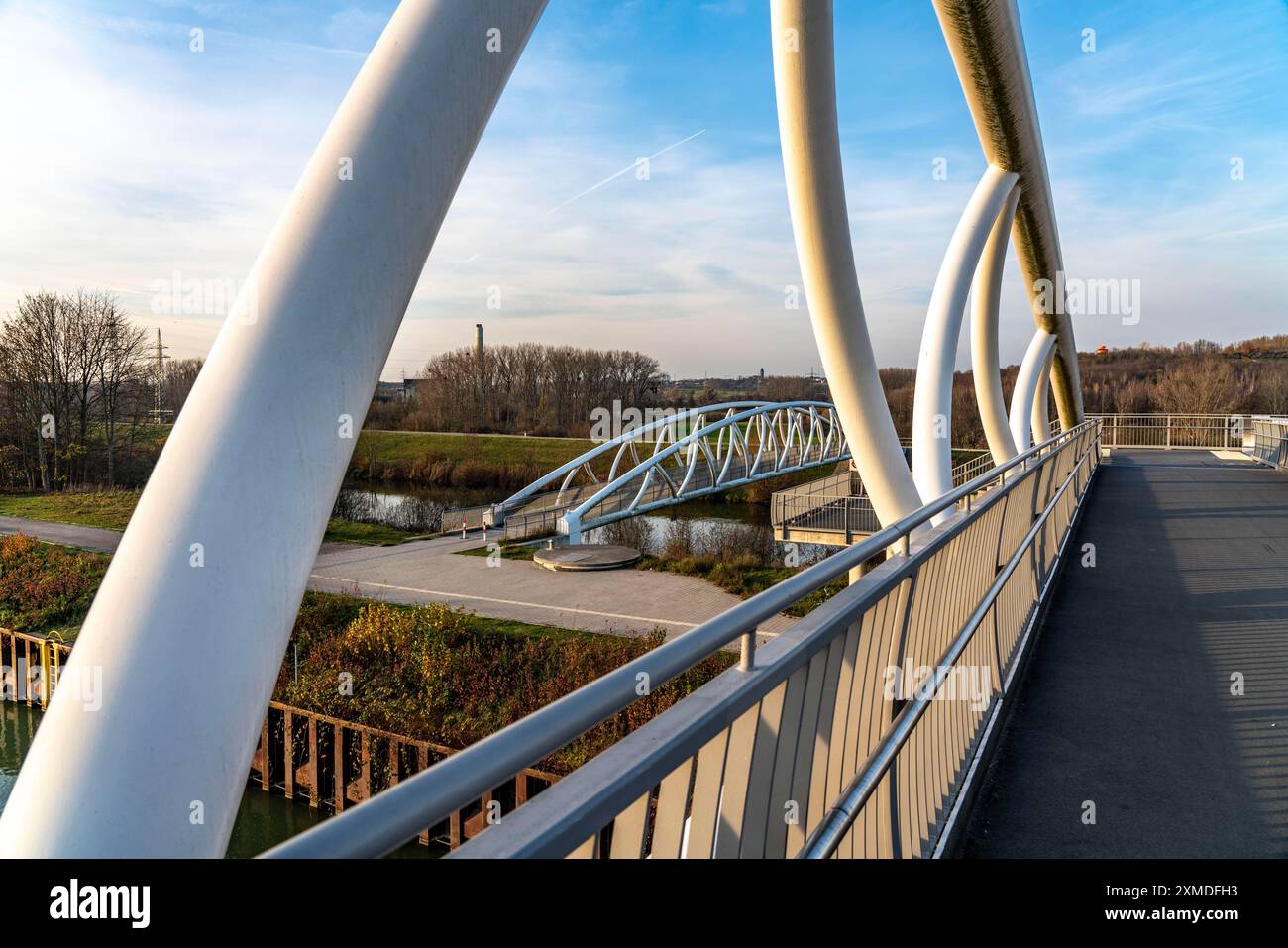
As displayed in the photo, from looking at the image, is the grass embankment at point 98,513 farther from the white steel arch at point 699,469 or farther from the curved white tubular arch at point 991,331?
the curved white tubular arch at point 991,331

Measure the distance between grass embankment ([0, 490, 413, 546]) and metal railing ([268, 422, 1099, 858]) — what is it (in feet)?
88.1

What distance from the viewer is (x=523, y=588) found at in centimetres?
2069

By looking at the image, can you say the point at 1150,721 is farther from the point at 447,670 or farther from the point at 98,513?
the point at 98,513

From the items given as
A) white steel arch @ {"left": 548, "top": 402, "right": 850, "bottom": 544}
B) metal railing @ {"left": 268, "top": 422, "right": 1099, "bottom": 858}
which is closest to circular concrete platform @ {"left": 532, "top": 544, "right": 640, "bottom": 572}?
white steel arch @ {"left": 548, "top": 402, "right": 850, "bottom": 544}

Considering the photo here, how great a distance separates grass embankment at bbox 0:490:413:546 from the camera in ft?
98.6

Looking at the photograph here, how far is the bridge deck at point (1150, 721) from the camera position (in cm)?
334

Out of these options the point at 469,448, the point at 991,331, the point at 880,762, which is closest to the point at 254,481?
the point at 880,762

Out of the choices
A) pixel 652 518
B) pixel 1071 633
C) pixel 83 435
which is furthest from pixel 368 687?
pixel 83 435

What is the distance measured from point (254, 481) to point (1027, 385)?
2175 centimetres

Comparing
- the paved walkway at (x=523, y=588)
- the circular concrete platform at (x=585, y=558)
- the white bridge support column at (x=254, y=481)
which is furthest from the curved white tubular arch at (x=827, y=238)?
the circular concrete platform at (x=585, y=558)

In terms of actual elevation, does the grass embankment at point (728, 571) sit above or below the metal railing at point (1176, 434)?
below

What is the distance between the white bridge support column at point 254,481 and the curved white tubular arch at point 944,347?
24.0ft

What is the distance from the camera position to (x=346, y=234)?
7.36 feet

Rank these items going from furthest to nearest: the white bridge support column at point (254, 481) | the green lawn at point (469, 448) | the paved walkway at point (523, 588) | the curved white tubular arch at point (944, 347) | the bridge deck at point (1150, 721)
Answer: the green lawn at point (469, 448)
the paved walkway at point (523, 588)
the curved white tubular arch at point (944, 347)
the bridge deck at point (1150, 721)
the white bridge support column at point (254, 481)
